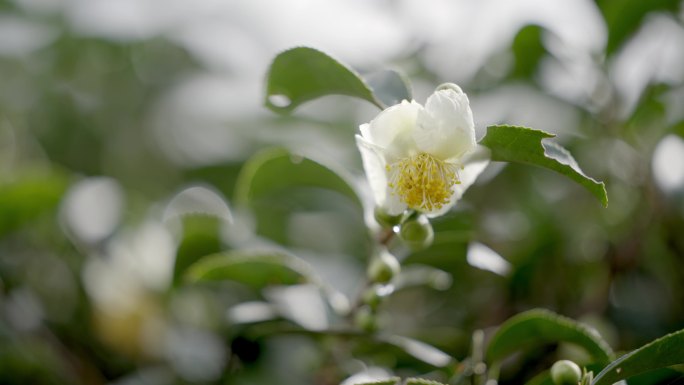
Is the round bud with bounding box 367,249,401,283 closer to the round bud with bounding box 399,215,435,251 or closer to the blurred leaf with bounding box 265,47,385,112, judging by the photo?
the round bud with bounding box 399,215,435,251

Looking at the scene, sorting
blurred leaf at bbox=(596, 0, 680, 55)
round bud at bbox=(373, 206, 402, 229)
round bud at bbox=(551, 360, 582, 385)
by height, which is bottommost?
round bud at bbox=(551, 360, 582, 385)

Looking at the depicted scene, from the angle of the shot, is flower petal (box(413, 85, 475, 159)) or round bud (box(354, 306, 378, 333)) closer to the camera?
flower petal (box(413, 85, 475, 159))

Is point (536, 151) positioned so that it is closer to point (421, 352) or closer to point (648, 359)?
point (648, 359)

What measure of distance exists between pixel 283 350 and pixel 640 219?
2.71 feet

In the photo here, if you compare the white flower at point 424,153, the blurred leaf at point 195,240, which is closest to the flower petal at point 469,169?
the white flower at point 424,153

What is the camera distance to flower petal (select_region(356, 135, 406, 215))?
3.53 ft

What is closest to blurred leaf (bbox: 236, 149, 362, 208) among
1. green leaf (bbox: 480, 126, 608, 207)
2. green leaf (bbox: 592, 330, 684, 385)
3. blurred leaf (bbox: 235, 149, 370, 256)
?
blurred leaf (bbox: 235, 149, 370, 256)

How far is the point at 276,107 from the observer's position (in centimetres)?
115

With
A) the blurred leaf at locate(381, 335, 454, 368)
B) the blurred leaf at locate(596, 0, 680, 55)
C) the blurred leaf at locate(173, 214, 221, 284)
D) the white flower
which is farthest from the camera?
the blurred leaf at locate(596, 0, 680, 55)

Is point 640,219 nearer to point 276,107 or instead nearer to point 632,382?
point 632,382

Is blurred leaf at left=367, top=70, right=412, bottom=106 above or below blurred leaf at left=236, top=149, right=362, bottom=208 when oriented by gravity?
above

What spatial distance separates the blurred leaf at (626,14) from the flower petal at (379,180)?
84cm

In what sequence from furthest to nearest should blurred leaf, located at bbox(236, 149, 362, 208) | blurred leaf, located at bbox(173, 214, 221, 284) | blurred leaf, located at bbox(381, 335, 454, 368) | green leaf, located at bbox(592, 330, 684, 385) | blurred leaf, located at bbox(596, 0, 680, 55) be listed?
blurred leaf, located at bbox(596, 0, 680, 55)
blurred leaf, located at bbox(173, 214, 221, 284)
blurred leaf, located at bbox(236, 149, 362, 208)
blurred leaf, located at bbox(381, 335, 454, 368)
green leaf, located at bbox(592, 330, 684, 385)

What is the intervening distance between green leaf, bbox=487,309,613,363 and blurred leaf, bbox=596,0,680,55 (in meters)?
0.82
